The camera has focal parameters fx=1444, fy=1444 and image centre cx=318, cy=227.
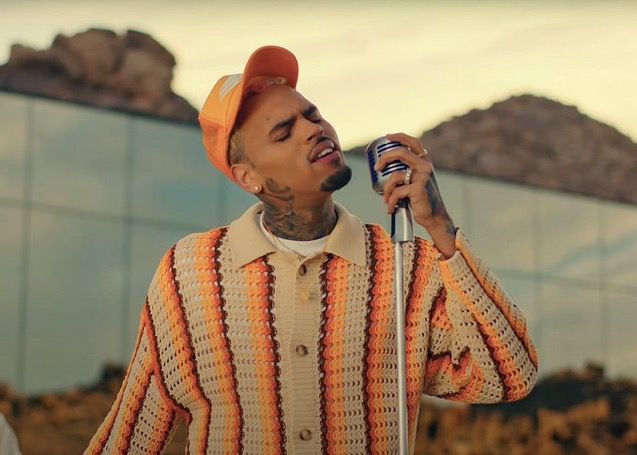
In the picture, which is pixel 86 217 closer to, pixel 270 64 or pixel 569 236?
pixel 569 236

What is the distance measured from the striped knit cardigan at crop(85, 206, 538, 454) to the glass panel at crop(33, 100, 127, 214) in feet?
30.7

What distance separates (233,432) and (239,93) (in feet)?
2.41

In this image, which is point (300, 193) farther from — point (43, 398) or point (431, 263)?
point (43, 398)

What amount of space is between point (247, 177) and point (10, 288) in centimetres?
917

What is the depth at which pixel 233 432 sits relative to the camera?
3096 mm

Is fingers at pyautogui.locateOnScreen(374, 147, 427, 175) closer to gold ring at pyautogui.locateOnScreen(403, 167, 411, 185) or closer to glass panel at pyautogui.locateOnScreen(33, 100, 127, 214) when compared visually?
gold ring at pyautogui.locateOnScreen(403, 167, 411, 185)

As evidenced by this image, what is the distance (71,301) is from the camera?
1225 cm

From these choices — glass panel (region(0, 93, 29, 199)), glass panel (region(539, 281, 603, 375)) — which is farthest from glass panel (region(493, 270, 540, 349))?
glass panel (region(0, 93, 29, 199))

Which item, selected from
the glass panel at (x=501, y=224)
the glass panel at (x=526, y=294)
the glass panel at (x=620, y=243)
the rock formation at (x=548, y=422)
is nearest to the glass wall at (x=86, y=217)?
the rock formation at (x=548, y=422)

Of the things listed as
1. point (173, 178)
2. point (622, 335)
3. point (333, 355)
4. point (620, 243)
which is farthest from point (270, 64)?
point (620, 243)

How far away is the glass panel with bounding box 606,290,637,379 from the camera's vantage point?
15945mm

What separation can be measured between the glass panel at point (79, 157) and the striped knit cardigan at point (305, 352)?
936cm

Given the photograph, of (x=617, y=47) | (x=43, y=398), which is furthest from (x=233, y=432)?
(x=617, y=47)

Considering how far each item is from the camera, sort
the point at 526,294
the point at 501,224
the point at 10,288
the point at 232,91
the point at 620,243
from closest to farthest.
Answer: the point at 232,91, the point at 10,288, the point at 501,224, the point at 526,294, the point at 620,243
